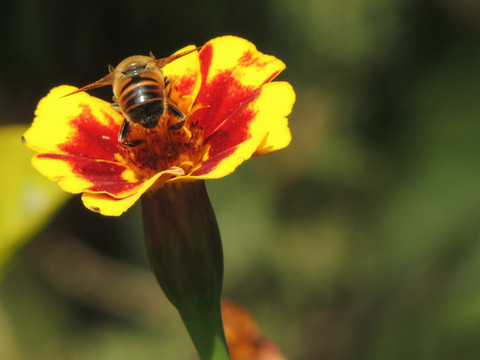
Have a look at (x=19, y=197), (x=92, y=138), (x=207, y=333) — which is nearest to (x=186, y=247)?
(x=207, y=333)

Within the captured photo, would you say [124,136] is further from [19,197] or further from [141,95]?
[19,197]

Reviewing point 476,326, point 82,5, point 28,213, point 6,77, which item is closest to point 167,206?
point 28,213

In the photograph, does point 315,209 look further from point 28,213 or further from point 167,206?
point 167,206

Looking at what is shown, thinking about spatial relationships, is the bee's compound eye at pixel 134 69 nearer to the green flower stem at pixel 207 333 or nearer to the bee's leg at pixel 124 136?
the bee's leg at pixel 124 136

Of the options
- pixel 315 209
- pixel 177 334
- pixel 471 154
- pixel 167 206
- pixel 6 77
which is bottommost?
pixel 177 334

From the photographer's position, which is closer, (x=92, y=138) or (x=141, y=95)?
(x=141, y=95)

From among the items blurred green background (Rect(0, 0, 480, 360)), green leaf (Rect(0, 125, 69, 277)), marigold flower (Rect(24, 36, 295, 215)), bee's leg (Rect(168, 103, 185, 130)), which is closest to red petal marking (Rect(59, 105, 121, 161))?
marigold flower (Rect(24, 36, 295, 215))
